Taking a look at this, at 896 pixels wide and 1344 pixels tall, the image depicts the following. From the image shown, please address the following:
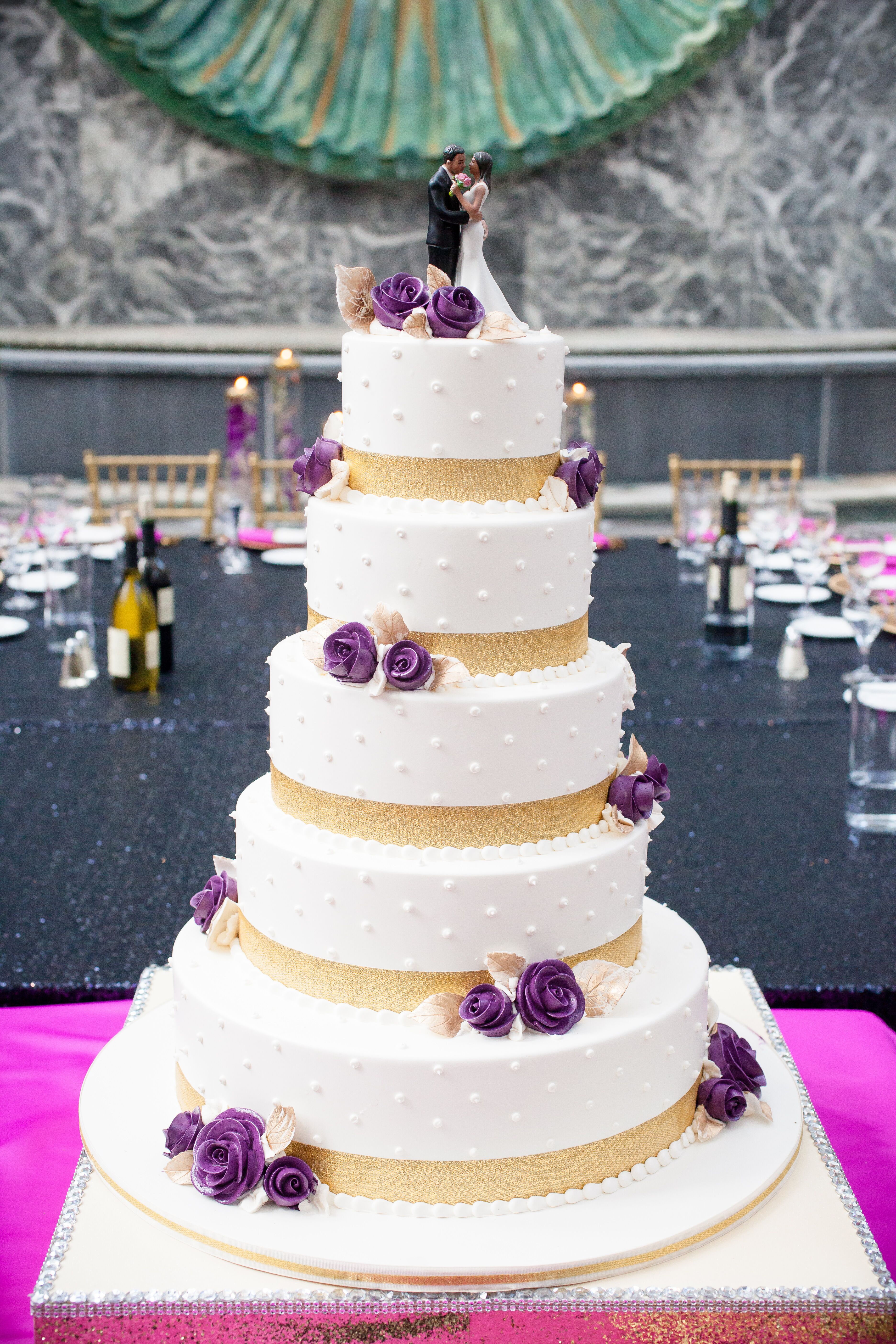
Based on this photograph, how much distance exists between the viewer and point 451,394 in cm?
152

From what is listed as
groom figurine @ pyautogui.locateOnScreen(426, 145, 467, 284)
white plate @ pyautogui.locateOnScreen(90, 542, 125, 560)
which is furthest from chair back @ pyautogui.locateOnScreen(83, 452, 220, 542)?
groom figurine @ pyautogui.locateOnScreen(426, 145, 467, 284)

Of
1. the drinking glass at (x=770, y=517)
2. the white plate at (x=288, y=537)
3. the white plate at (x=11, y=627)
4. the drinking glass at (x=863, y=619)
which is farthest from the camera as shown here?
the white plate at (x=288, y=537)

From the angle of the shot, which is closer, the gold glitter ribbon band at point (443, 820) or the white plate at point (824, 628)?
the gold glitter ribbon band at point (443, 820)

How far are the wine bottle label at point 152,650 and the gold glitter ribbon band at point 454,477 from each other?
183cm

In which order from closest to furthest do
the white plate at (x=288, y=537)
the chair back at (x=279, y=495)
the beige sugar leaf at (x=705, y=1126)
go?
1. the beige sugar leaf at (x=705, y=1126)
2. the white plate at (x=288, y=537)
3. the chair back at (x=279, y=495)

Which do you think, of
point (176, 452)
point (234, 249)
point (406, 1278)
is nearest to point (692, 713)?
point (406, 1278)

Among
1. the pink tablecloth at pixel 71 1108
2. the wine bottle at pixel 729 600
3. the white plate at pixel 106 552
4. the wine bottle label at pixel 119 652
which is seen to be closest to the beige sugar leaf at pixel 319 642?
the pink tablecloth at pixel 71 1108

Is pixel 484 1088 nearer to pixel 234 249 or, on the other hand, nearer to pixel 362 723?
pixel 362 723

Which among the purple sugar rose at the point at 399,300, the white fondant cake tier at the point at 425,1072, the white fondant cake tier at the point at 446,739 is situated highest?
the purple sugar rose at the point at 399,300

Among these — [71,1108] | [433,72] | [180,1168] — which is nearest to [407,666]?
[180,1168]

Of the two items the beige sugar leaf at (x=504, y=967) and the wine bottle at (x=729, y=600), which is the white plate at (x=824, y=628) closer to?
the wine bottle at (x=729, y=600)

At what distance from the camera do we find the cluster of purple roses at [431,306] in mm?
1512

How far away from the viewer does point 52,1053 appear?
6.61ft

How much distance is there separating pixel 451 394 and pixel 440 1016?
69cm
